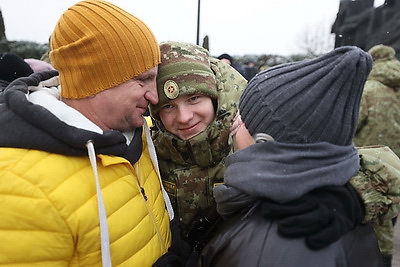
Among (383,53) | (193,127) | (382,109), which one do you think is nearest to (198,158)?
(193,127)

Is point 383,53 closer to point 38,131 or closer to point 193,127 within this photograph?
point 193,127

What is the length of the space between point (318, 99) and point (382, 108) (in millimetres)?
3658

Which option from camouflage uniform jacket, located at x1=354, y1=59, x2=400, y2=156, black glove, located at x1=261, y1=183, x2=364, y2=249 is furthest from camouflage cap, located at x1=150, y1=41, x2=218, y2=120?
camouflage uniform jacket, located at x1=354, y1=59, x2=400, y2=156

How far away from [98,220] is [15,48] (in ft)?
44.6

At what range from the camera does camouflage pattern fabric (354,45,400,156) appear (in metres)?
4.25

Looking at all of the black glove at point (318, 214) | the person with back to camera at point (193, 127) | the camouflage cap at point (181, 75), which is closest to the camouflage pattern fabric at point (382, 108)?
the person with back to camera at point (193, 127)

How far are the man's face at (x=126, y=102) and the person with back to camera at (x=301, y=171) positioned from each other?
0.51 meters

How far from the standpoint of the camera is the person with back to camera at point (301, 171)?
1048 mm

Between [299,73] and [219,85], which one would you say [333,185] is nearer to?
[299,73]

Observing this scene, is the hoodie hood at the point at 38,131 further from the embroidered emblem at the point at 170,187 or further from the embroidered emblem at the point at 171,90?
the embroidered emblem at the point at 170,187

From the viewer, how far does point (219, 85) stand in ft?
6.23

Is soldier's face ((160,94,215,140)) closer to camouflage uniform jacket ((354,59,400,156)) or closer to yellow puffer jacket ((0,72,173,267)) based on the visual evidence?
yellow puffer jacket ((0,72,173,267))

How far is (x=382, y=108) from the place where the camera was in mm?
4238

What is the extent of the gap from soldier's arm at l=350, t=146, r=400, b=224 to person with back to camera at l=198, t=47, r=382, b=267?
4 cm
